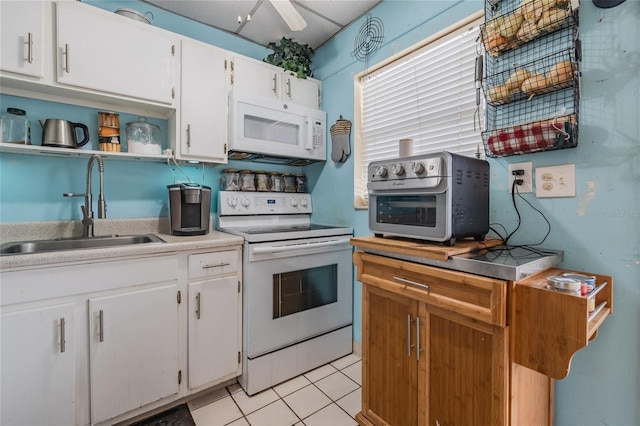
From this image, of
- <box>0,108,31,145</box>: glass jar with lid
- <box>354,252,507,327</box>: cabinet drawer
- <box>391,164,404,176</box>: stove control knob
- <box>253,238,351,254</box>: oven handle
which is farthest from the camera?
<box>253,238,351,254</box>: oven handle

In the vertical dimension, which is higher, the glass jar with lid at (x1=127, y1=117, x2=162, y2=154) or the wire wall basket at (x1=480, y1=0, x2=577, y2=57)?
the wire wall basket at (x1=480, y1=0, x2=577, y2=57)

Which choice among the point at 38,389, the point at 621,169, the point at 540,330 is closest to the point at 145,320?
the point at 38,389

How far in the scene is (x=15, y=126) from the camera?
5.17 feet

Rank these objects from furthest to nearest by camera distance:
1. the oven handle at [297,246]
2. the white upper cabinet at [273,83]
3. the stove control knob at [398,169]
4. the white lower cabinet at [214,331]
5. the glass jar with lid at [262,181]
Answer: the glass jar with lid at [262,181] → the white upper cabinet at [273,83] → the oven handle at [297,246] → the white lower cabinet at [214,331] → the stove control knob at [398,169]

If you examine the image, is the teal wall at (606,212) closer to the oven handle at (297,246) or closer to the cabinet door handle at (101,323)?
the oven handle at (297,246)

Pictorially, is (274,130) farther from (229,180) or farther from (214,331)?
(214,331)

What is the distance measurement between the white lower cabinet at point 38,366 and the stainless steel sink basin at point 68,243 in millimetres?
482

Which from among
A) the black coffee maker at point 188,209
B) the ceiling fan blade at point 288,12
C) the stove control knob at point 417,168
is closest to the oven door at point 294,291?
the black coffee maker at point 188,209

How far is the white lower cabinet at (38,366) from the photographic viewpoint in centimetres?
120

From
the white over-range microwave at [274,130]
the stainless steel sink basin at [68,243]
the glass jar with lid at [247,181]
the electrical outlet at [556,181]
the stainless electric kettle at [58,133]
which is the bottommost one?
the stainless steel sink basin at [68,243]

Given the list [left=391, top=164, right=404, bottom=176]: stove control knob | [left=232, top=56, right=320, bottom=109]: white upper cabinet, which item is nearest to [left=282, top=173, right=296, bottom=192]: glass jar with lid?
[left=232, top=56, right=320, bottom=109]: white upper cabinet

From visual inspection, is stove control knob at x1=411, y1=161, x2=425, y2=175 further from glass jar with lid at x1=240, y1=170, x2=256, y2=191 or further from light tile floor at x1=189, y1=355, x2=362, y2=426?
glass jar with lid at x1=240, y1=170, x2=256, y2=191

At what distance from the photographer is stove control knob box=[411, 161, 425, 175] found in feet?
3.97

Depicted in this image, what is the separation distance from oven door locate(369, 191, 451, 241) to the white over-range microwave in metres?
1.06
